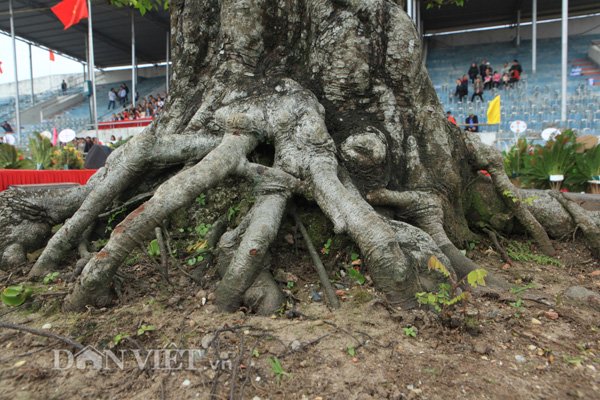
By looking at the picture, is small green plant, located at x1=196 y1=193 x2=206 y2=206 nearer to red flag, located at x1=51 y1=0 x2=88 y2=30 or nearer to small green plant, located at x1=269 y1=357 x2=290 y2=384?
small green plant, located at x1=269 y1=357 x2=290 y2=384

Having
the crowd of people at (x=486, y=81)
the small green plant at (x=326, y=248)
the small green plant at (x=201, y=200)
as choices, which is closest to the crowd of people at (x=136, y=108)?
the crowd of people at (x=486, y=81)

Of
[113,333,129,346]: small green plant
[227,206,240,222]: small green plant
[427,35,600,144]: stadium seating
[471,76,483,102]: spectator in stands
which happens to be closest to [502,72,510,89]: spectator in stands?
[427,35,600,144]: stadium seating

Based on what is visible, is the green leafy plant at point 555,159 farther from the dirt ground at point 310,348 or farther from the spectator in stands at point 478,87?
the spectator in stands at point 478,87

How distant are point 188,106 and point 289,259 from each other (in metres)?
1.78

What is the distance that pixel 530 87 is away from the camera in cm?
1903

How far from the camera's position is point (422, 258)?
2.60 metres

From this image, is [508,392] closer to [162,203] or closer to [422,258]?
[422,258]

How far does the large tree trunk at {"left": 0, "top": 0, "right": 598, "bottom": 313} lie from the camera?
8.22 feet

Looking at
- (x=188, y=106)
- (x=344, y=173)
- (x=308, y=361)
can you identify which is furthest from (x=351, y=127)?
(x=308, y=361)

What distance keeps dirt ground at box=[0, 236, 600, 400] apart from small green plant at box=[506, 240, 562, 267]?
91cm

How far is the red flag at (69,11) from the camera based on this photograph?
12.1m

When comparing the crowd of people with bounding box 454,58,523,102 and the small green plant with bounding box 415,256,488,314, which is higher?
the crowd of people with bounding box 454,58,523,102

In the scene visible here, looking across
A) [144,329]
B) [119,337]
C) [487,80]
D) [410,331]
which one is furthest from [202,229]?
[487,80]

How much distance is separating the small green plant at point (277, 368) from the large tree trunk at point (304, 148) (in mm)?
524
